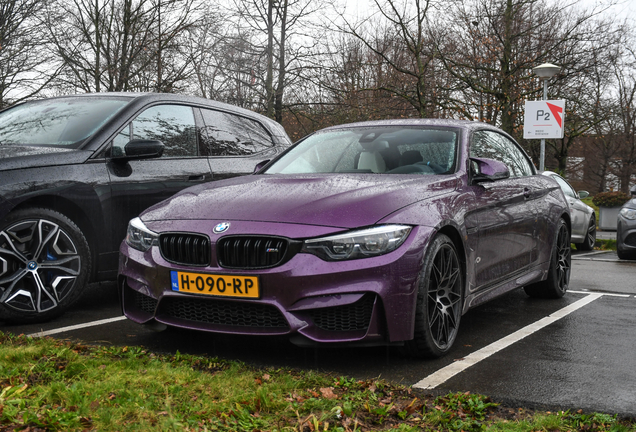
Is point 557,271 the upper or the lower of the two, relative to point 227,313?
lower

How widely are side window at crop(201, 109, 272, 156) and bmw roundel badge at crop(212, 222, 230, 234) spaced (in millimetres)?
2630

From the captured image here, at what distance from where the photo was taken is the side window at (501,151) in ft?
17.8

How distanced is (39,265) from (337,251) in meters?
2.37

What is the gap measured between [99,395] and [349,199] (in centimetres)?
170

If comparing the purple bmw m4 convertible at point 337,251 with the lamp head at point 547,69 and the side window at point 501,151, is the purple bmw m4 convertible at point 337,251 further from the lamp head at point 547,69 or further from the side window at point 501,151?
the lamp head at point 547,69

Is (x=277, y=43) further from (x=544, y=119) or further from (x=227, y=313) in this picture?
(x=227, y=313)

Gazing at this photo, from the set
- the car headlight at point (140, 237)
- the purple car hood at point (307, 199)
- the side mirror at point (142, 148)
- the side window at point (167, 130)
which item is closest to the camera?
the purple car hood at point (307, 199)

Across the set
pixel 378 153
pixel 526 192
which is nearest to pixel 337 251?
pixel 378 153

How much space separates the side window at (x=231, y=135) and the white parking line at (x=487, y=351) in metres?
3.16

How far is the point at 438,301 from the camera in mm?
4145

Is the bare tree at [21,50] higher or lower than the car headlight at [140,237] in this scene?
higher

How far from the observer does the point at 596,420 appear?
3053mm

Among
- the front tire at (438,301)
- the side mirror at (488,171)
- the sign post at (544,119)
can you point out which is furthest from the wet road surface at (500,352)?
the sign post at (544,119)

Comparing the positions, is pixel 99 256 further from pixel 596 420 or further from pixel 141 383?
pixel 596 420
